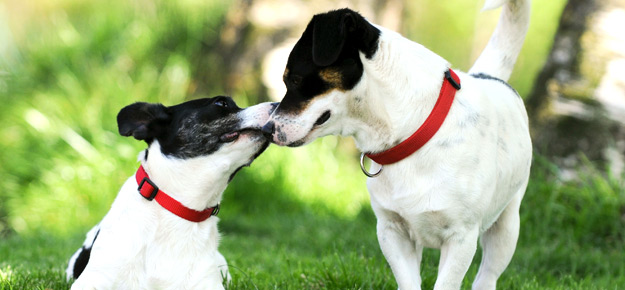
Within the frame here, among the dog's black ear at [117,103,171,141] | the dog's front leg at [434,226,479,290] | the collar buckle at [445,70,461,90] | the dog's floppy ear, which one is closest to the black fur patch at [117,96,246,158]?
the dog's black ear at [117,103,171,141]

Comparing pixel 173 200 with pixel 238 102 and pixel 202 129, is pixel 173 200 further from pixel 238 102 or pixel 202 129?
pixel 238 102

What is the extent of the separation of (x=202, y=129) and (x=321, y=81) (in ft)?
2.47

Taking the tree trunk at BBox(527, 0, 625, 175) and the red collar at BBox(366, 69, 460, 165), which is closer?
the red collar at BBox(366, 69, 460, 165)

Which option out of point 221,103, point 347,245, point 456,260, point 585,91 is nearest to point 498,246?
point 456,260

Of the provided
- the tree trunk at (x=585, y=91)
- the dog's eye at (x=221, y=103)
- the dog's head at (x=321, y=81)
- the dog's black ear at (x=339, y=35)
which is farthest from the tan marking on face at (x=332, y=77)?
the tree trunk at (x=585, y=91)

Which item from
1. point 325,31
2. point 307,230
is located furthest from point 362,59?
point 307,230

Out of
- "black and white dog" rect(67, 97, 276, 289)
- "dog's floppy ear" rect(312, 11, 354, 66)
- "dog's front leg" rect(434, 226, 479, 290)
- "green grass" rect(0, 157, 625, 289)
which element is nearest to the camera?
"dog's floppy ear" rect(312, 11, 354, 66)

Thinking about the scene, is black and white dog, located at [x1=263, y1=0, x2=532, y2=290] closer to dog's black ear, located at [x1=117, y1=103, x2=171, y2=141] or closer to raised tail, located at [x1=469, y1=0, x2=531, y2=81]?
dog's black ear, located at [x1=117, y1=103, x2=171, y2=141]

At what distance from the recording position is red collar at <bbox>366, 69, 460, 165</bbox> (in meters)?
3.48

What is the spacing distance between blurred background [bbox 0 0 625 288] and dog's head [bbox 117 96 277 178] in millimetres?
2874

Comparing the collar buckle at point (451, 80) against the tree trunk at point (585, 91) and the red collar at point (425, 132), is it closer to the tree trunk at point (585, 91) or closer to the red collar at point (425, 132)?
the red collar at point (425, 132)

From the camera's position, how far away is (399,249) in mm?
3713

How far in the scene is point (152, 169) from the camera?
374 centimetres

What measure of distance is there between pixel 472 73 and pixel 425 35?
33.2 ft
